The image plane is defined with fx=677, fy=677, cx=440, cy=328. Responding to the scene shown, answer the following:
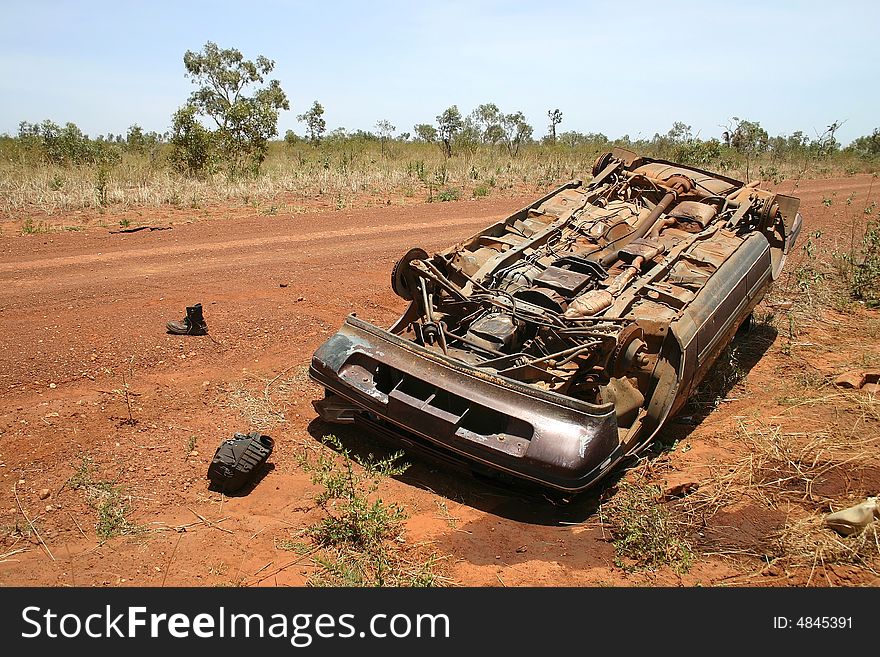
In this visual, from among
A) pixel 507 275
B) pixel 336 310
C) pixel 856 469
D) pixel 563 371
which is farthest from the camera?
→ pixel 336 310

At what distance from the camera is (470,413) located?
475cm

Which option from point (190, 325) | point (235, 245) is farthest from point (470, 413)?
point (235, 245)

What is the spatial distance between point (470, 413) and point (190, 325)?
3483 mm

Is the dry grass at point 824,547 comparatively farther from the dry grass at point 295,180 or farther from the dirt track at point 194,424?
the dry grass at point 295,180

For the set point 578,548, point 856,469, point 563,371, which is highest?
point 563,371

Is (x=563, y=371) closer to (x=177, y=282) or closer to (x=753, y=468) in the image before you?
(x=753, y=468)

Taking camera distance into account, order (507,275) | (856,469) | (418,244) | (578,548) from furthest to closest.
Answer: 1. (418,244)
2. (507,275)
3. (856,469)
4. (578,548)

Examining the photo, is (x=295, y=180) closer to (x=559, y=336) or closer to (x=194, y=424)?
(x=194, y=424)

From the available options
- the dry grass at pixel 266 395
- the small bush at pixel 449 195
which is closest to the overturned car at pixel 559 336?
the dry grass at pixel 266 395

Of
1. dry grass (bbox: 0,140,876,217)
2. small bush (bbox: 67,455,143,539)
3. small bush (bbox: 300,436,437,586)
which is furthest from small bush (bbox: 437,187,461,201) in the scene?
small bush (bbox: 67,455,143,539)

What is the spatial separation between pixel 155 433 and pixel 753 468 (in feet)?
14.3

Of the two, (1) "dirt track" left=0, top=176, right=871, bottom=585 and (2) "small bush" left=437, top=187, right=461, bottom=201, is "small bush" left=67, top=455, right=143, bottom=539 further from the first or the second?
(2) "small bush" left=437, top=187, right=461, bottom=201

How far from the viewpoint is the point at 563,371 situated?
202 inches
